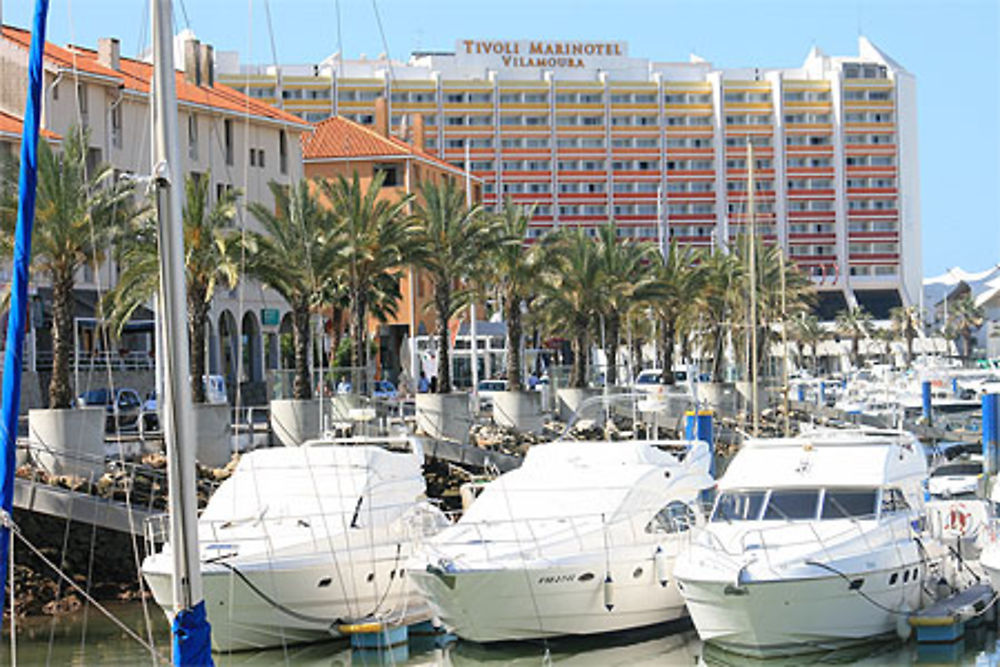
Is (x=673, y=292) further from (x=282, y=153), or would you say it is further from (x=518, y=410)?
(x=282, y=153)

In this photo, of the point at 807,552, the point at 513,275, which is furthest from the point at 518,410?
the point at 807,552

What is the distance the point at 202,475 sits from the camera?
3969 centimetres

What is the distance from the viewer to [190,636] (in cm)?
1452

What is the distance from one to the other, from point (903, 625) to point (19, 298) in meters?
17.7

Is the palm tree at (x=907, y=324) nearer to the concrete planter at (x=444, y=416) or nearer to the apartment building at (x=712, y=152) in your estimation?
the apartment building at (x=712, y=152)

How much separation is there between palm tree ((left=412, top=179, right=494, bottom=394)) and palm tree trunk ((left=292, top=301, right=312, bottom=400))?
665cm

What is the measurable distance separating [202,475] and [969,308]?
13067 cm

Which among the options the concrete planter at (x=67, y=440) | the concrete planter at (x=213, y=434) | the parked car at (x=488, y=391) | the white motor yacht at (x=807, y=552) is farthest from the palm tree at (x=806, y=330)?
the white motor yacht at (x=807, y=552)

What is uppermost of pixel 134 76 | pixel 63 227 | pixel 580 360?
pixel 134 76

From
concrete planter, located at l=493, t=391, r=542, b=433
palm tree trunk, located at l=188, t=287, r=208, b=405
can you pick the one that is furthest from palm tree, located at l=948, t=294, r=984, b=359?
palm tree trunk, located at l=188, t=287, r=208, b=405

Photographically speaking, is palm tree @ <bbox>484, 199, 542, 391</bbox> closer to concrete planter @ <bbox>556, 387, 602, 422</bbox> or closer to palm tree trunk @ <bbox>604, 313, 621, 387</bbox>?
concrete planter @ <bbox>556, 387, 602, 422</bbox>

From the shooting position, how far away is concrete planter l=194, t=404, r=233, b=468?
41.3m

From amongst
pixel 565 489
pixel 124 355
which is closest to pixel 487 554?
pixel 565 489

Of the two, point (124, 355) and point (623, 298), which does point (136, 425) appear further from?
point (623, 298)
